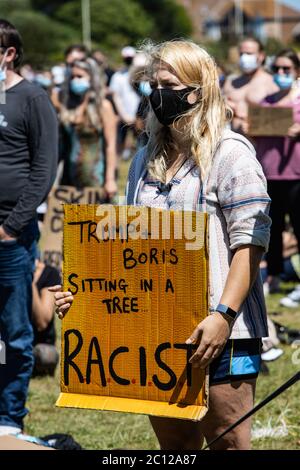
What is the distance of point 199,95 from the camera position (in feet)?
11.3

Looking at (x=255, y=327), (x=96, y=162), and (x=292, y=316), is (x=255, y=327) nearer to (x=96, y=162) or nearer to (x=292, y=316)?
(x=292, y=316)

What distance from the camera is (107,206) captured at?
3379mm

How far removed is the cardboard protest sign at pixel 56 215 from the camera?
8.57 meters

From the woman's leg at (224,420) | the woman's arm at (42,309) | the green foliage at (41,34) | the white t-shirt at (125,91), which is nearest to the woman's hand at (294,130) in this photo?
the woman's arm at (42,309)

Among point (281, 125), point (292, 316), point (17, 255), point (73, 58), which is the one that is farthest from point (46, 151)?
point (73, 58)

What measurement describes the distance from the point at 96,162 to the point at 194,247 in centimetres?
582

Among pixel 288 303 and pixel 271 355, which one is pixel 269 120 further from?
pixel 271 355

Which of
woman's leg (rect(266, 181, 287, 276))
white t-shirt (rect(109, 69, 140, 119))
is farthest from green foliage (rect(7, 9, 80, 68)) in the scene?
woman's leg (rect(266, 181, 287, 276))

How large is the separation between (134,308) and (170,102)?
2.33ft

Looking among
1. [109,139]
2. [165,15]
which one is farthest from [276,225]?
[165,15]

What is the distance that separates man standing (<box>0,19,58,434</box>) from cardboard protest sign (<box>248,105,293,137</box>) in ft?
9.08

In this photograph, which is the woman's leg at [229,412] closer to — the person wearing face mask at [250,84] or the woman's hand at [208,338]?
the woman's hand at [208,338]

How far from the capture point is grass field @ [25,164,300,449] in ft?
17.1

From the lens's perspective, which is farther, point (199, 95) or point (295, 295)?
point (295, 295)
